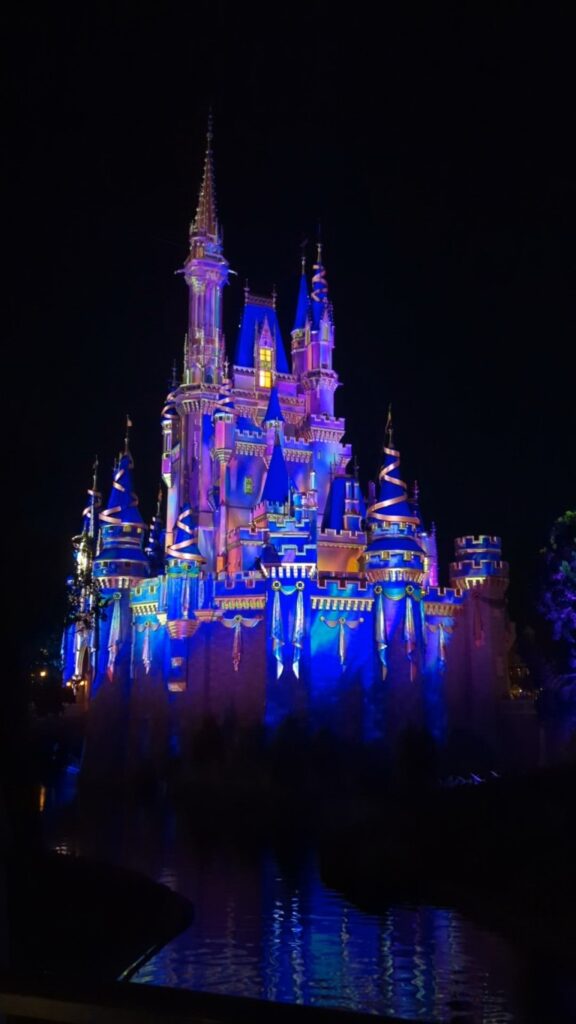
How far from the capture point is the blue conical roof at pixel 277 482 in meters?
50.9

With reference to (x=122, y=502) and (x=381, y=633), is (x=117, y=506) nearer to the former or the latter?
(x=122, y=502)

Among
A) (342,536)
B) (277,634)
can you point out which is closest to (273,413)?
(342,536)

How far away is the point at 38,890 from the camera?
14.4 meters

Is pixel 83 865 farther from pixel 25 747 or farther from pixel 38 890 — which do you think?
pixel 25 747

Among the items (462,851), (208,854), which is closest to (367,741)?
(208,854)

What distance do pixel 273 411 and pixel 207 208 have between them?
12639mm

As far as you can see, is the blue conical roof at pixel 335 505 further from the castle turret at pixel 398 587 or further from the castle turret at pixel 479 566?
the castle turret at pixel 398 587

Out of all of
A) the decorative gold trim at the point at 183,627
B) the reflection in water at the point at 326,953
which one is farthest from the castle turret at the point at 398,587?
the reflection in water at the point at 326,953

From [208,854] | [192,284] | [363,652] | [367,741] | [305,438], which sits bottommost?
[208,854]

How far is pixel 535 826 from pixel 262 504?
32.7 metres

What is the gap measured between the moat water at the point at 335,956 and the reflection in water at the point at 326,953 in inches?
0.6

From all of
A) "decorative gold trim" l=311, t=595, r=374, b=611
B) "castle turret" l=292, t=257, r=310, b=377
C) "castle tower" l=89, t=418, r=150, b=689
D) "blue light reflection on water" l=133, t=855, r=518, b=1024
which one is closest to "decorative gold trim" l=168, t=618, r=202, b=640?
"castle tower" l=89, t=418, r=150, b=689

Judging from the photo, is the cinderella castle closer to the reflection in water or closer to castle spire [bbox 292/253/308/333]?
castle spire [bbox 292/253/308/333]

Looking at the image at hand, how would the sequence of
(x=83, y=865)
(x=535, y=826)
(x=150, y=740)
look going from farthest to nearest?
(x=150, y=740) < (x=535, y=826) < (x=83, y=865)
